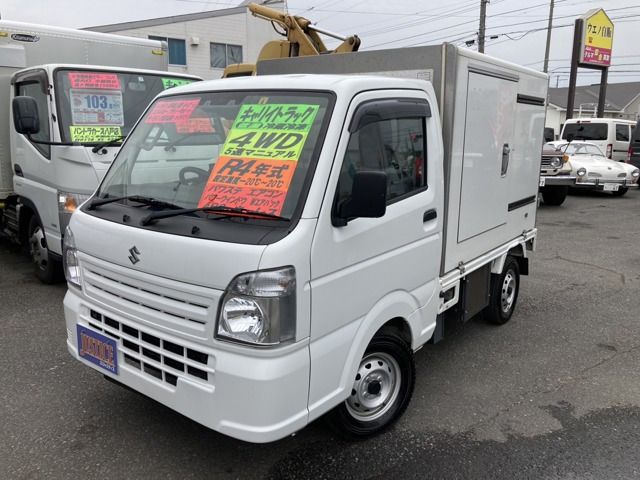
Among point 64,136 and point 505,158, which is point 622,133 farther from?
point 64,136

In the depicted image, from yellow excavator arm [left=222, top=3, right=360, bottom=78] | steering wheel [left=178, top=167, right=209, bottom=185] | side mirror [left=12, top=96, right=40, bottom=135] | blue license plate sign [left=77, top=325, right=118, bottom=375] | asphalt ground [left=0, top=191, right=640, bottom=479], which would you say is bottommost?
asphalt ground [left=0, top=191, right=640, bottom=479]

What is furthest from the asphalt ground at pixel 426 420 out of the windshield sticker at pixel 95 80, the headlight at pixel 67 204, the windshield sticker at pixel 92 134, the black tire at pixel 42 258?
the windshield sticker at pixel 95 80

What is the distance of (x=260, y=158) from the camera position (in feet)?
8.82

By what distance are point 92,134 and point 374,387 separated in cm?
409

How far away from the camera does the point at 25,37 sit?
21.8 feet

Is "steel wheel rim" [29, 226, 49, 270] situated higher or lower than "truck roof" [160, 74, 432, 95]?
lower

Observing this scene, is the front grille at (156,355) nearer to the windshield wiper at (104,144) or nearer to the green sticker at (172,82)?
the windshield wiper at (104,144)

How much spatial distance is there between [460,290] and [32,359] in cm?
333

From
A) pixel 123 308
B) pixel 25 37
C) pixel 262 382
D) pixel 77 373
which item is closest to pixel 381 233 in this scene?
pixel 262 382

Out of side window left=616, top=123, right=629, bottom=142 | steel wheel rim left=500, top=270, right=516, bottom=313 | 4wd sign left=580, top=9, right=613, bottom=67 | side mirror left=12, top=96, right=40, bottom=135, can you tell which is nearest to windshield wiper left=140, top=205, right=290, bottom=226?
steel wheel rim left=500, top=270, right=516, bottom=313

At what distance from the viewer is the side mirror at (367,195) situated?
2436 millimetres

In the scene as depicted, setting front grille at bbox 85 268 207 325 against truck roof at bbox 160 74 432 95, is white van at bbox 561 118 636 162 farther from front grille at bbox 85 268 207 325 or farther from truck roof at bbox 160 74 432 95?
front grille at bbox 85 268 207 325

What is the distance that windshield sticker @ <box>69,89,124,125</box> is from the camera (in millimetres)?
5578

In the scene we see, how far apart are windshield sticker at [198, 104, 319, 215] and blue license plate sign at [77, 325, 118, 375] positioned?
89 cm
